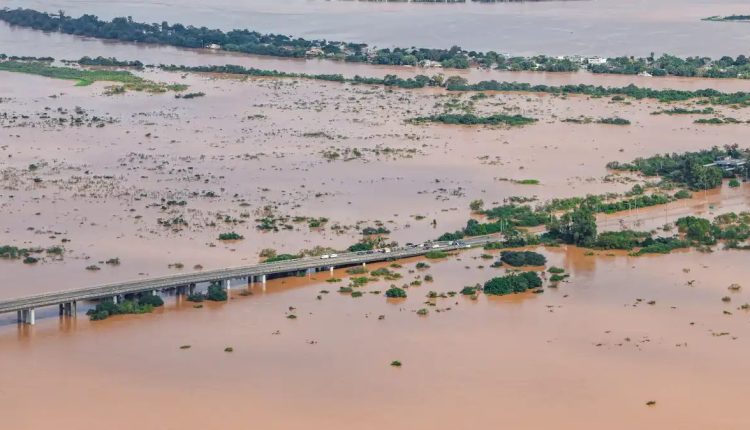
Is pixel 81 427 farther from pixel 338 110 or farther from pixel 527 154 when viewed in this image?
pixel 338 110

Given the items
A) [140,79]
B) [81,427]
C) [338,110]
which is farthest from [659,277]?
[140,79]

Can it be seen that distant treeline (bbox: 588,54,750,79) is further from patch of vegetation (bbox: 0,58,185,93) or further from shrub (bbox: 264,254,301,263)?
shrub (bbox: 264,254,301,263)

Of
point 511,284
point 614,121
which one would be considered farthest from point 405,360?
point 614,121

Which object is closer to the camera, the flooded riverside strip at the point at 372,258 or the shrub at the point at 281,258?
the flooded riverside strip at the point at 372,258

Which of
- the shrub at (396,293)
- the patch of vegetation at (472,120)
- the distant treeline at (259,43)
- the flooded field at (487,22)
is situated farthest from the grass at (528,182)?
the flooded field at (487,22)

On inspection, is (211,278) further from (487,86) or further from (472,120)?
(487,86)

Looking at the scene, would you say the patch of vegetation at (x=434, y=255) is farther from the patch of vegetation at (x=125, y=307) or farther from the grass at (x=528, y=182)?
the grass at (x=528, y=182)
